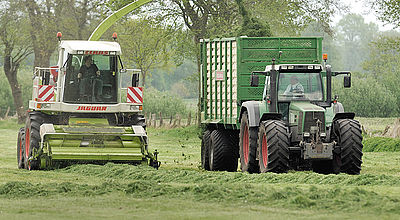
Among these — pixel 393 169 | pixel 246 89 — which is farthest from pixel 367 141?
pixel 246 89

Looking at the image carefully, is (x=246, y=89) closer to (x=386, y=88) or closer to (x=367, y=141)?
(x=367, y=141)

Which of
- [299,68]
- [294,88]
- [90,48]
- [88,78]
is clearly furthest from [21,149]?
[299,68]

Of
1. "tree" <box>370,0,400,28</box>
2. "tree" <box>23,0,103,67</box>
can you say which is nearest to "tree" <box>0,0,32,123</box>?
"tree" <box>23,0,103,67</box>

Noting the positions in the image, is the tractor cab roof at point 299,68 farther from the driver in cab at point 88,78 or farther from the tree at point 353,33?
the tree at point 353,33

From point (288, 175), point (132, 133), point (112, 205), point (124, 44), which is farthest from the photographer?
point (124, 44)

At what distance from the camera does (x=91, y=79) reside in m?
19.8

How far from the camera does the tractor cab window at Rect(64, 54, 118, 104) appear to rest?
19.7 metres

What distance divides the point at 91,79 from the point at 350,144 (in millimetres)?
7077

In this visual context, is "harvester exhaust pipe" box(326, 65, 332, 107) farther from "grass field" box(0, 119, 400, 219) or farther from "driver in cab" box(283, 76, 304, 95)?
"grass field" box(0, 119, 400, 219)

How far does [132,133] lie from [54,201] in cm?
640

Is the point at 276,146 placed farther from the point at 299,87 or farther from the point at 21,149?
the point at 21,149

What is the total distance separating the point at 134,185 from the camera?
43.4ft

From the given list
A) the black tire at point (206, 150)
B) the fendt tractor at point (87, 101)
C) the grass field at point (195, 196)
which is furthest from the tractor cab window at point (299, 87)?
the black tire at point (206, 150)

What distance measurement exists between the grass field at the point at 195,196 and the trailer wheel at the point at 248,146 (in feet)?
4.24
